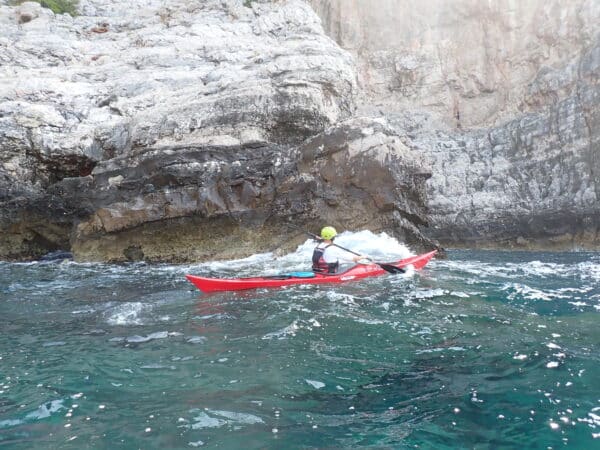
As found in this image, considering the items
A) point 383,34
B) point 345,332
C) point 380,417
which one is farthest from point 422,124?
point 380,417

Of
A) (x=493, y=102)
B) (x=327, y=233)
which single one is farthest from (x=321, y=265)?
(x=493, y=102)

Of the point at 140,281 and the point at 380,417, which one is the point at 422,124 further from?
the point at 380,417

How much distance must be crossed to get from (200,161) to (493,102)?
57.3ft

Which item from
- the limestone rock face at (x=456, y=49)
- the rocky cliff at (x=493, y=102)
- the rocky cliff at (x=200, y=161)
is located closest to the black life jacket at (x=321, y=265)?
the rocky cliff at (x=200, y=161)

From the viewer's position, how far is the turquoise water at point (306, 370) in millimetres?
2750

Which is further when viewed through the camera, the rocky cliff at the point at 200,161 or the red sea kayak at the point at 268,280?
the rocky cliff at the point at 200,161

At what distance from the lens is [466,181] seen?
1944 cm

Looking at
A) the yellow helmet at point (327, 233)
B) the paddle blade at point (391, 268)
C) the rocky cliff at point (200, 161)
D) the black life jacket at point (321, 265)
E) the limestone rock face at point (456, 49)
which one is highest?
the limestone rock face at point (456, 49)

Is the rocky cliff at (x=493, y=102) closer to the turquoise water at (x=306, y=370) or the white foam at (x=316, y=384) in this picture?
the turquoise water at (x=306, y=370)

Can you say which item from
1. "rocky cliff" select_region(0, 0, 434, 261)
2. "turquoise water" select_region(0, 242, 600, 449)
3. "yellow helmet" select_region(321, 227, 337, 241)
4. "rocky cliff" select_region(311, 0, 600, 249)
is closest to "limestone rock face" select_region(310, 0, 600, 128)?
"rocky cliff" select_region(311, 0, 600, 249)

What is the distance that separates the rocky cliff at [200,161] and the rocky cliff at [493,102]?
3.29 m

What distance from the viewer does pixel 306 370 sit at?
3773mm

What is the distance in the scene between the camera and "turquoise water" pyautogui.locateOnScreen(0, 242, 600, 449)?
2750 mm

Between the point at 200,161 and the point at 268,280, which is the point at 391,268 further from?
the point at 200,161
